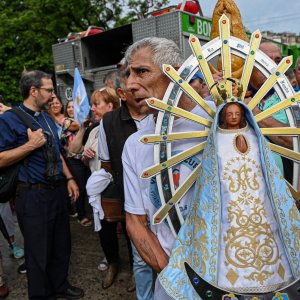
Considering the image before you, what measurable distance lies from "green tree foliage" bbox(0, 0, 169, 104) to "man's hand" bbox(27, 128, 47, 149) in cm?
1289

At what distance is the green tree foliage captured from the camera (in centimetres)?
1428

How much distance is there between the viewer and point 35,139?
2.58m

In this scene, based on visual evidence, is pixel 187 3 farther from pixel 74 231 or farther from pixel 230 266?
pixel 230 266

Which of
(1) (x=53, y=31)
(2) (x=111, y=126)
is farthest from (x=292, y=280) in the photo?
(1) (x=53, y=31)

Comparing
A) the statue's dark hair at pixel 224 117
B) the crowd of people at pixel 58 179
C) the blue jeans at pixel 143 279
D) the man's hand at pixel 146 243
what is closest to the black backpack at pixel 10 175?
the crowd of people at pixel 58 179

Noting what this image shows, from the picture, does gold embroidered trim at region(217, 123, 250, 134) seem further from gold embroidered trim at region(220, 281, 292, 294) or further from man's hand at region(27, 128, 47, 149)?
man's hand at region(27, 128, 47, 149)

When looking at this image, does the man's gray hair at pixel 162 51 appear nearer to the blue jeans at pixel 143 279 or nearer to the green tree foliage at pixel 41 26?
the blue jeans at pixel 143 279

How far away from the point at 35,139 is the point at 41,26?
46.0 ft

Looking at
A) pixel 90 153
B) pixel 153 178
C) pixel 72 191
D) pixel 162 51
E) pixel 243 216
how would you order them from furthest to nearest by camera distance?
pixel 90 153, pixel 72 191, pixel 162 51, pixel 153 178, pixel 243 216

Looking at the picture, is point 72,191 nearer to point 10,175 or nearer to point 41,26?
point 10,175

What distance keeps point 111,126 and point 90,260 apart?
1.90 meters

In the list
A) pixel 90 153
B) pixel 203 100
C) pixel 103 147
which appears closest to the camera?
pixel 203 100

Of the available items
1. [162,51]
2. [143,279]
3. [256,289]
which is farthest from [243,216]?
[143,279]

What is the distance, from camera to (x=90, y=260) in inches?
145
